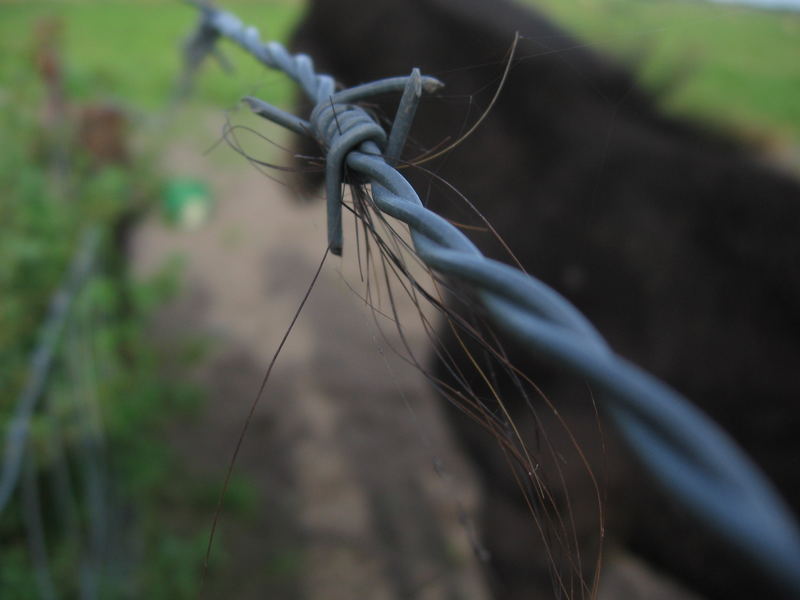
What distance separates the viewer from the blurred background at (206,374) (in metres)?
1.18

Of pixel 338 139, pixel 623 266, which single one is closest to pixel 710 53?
pixel 623 266

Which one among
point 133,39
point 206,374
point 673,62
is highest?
point 673,62

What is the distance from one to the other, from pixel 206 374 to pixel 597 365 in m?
2.58

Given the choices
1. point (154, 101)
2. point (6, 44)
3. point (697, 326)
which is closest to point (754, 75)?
point (697, 326)

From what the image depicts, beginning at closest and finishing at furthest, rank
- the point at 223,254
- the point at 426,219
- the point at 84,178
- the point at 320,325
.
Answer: the point at 426,219 → the point at 84,178 → the point at 320,325 → the point at 223,254

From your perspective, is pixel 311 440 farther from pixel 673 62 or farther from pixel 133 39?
pixel 133 39

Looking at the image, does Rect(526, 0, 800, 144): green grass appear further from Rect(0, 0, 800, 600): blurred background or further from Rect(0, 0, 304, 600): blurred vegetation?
Rect(0, 0, 304, 600): blurred vegetation

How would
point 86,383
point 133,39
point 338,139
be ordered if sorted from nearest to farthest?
point 338,139, point 86,383, point 133,39

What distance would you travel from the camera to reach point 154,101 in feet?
15.9

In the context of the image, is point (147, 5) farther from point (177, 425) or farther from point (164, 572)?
point (164, 572)

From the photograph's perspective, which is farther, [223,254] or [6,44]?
[223,254]

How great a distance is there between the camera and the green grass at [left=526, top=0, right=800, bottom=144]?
101cm

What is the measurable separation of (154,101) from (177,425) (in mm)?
3437

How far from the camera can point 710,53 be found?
5.82 feet
